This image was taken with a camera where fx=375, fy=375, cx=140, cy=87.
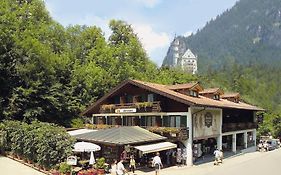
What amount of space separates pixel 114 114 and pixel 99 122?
3.16 m

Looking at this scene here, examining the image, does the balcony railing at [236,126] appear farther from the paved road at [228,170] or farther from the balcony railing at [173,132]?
the balcony railing at [173,132]

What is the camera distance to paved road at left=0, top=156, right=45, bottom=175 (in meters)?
26.9

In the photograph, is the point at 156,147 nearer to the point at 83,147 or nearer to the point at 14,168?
the point at 83,147

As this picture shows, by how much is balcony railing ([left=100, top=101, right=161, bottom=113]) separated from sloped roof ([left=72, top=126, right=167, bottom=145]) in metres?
2.09

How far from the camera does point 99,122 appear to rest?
4009 centimetres

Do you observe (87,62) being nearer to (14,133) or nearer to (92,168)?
(14,133)

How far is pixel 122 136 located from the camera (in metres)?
28.6

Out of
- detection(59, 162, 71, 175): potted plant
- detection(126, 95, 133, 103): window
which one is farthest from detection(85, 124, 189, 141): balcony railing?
detection(59, 162, 71, 175): potted plant

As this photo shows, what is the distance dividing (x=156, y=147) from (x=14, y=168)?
432 inches

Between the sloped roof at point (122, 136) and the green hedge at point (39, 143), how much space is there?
2.67 meters

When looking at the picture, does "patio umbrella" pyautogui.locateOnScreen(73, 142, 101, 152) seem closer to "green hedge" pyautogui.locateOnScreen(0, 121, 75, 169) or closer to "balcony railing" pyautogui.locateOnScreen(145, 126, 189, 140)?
"green hedge" pyautogui.locateOnScreen(0, 121, 75, 169)

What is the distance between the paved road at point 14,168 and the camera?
88.3 feet

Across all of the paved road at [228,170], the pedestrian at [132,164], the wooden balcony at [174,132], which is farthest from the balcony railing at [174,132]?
the pedestrian at [132,164]

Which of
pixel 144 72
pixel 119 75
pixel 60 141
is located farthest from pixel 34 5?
pixel 60 141
